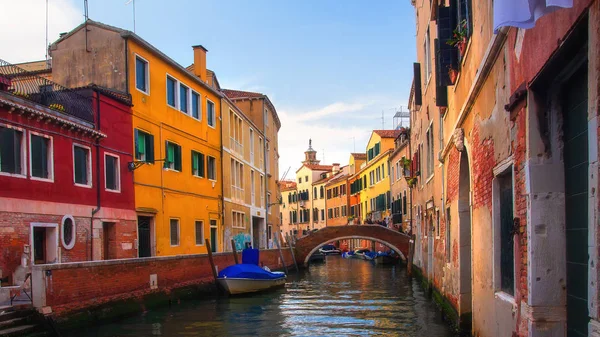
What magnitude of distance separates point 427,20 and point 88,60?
9253mm

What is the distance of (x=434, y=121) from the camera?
44.4 ft

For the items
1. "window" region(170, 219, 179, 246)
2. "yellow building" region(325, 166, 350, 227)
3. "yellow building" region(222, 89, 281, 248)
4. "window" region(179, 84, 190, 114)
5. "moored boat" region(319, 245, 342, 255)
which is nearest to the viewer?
"window" region(170, 219, 179, 246)

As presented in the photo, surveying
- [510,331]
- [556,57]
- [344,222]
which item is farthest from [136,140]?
[344,222]

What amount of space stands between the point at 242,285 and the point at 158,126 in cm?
537

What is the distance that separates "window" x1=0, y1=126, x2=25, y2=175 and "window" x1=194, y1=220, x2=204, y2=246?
8.98m

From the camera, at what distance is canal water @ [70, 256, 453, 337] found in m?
10.7

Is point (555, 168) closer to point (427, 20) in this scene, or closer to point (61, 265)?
point (61, 265)

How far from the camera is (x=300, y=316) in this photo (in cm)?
1297

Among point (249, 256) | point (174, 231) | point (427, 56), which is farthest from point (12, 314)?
point (427, 56)

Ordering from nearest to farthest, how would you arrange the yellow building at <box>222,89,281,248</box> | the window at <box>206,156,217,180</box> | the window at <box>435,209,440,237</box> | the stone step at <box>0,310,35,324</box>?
the stone step at <box>0,310,35,324</box> → the window at <box>435,209,440,237</box> → the window at <box>206,156,217,180</box> → the yellow building at <box>222,89,281,248</box>

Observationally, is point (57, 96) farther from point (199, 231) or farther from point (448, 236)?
point (448, 236)

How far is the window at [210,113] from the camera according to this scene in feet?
69.8

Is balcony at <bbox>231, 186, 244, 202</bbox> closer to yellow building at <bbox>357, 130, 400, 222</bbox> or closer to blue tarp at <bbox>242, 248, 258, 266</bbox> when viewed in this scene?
blue tarp at <bbox>242, 248, 258, 266</bbox>

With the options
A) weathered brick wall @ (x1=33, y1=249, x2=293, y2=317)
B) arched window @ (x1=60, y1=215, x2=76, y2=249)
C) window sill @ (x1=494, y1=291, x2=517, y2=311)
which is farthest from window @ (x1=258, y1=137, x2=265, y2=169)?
window sill @ (x1=494, y1=291, x2=517, y2=311)
